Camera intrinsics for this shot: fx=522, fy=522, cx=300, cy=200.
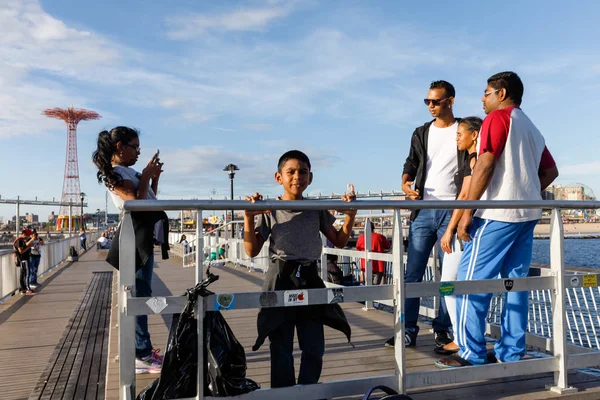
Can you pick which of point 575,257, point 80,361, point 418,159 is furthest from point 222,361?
point 575,257

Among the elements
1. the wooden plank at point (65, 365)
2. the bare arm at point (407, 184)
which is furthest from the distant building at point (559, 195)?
the wooden plank at point (65, 365)

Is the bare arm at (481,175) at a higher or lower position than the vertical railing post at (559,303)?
higher

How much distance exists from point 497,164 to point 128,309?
236cm

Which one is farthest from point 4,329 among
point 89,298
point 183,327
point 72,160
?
point 72,160

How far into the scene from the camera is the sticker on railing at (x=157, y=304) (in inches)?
97.6

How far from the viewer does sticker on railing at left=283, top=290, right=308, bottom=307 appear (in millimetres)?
2699

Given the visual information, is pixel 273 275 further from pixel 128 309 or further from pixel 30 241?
pixel 30 241

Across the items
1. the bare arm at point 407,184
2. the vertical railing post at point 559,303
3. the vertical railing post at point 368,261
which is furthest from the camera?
the vertical railing post at point 368,261

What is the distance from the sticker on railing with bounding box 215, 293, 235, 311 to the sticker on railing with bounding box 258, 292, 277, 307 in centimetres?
14

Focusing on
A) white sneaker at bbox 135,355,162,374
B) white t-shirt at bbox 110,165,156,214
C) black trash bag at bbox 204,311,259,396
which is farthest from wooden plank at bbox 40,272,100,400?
black trash bag at bbox 204,311,259,396

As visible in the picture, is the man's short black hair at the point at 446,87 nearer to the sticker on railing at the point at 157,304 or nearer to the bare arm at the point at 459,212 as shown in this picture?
the bare arm at the point at 459,212

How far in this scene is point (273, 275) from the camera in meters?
2.93

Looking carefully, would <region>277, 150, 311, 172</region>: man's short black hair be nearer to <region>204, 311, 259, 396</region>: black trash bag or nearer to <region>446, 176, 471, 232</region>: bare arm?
<region>204, 311, 259, 396</region>: black trash bag

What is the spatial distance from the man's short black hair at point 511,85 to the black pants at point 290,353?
1.97 metres
